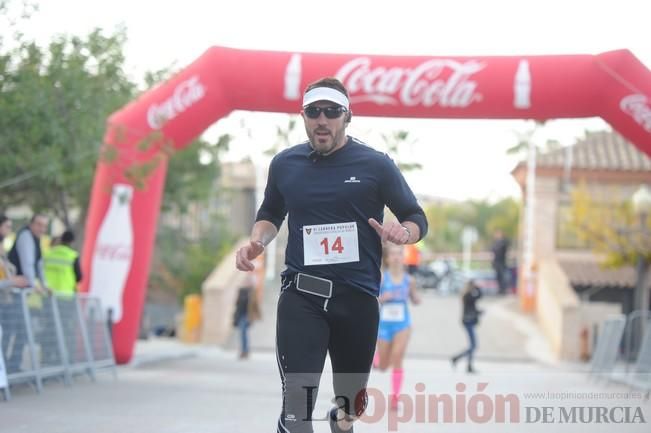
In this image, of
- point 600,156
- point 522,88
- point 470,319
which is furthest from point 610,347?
point 600,156

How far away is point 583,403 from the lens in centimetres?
1168

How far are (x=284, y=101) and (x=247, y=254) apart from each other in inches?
366

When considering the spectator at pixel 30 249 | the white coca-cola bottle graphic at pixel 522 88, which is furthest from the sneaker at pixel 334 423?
the white coca-cola bottle graphic at pixel 522 88

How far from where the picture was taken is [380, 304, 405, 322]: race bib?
11156mm

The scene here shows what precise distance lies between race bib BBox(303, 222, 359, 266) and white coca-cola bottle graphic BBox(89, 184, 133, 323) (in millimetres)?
9982

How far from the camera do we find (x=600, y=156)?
124ft

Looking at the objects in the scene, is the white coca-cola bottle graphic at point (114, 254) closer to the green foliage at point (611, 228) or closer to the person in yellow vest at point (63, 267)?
the person in yellow vest at point (63, 267)

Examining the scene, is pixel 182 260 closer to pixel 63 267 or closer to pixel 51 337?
pixel 63 267

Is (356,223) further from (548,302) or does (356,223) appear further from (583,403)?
(548,302)

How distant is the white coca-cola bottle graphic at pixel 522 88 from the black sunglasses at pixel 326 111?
9275mm

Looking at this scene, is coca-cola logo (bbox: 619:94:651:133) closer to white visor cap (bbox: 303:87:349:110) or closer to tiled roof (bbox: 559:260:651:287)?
white visor cap (bbox: 303:87:349:110)

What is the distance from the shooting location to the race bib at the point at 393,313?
11.2 metres

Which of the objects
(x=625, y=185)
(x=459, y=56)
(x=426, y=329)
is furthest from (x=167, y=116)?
(x=625, y=185)

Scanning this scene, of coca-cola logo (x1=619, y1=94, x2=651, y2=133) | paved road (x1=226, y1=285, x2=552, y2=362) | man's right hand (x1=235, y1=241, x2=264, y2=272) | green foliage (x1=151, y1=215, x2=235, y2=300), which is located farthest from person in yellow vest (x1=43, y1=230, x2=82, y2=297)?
green foliage (x1=151, y1=215, x2=235, y2=300)
